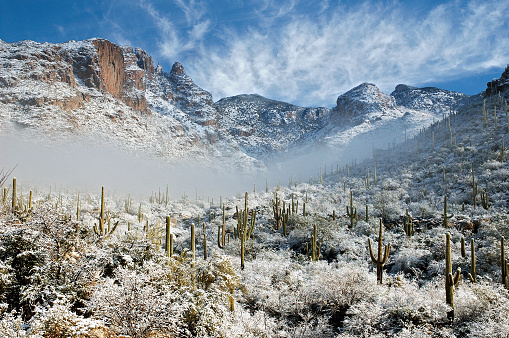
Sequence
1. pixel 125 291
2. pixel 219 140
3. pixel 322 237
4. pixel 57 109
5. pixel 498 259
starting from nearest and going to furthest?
pixel 125 291, pixel 498 259, pixel 322 237, pixel 57 109, pixel 219 140

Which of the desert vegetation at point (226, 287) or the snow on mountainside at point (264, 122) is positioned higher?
the snow on mountainside at point (264, 122)

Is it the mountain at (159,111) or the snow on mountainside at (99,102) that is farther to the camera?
the mountain at (159,111)

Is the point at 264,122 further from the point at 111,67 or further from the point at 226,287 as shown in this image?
the point at 226,287

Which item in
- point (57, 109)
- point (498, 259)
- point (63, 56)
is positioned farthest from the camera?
point (63, 56)

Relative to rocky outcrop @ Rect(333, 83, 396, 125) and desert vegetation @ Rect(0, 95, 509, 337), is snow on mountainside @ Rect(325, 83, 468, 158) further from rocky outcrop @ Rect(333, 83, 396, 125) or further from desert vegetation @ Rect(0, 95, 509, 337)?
desert vegetation @ Rect(0, 95, 509, 337)

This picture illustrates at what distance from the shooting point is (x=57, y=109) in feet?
224

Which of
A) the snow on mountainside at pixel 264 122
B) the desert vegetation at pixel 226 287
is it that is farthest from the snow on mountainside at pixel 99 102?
the desert vegetation at pixel 226 287

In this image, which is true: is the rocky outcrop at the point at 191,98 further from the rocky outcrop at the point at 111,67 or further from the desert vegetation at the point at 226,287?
the desert vegetation at the point at 226,287

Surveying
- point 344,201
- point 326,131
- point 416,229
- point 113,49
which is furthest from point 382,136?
point 113,49

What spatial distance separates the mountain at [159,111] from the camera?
224 ft

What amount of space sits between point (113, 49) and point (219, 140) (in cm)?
5500

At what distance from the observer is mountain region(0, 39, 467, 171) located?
68250mm

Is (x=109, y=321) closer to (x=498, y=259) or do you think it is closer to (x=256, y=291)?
(x=256, y=291)

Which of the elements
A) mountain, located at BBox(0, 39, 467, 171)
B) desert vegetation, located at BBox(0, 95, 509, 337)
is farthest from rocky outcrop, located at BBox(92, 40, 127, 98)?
desert vegetation, located at BBox(0, 95, 509, 337)
